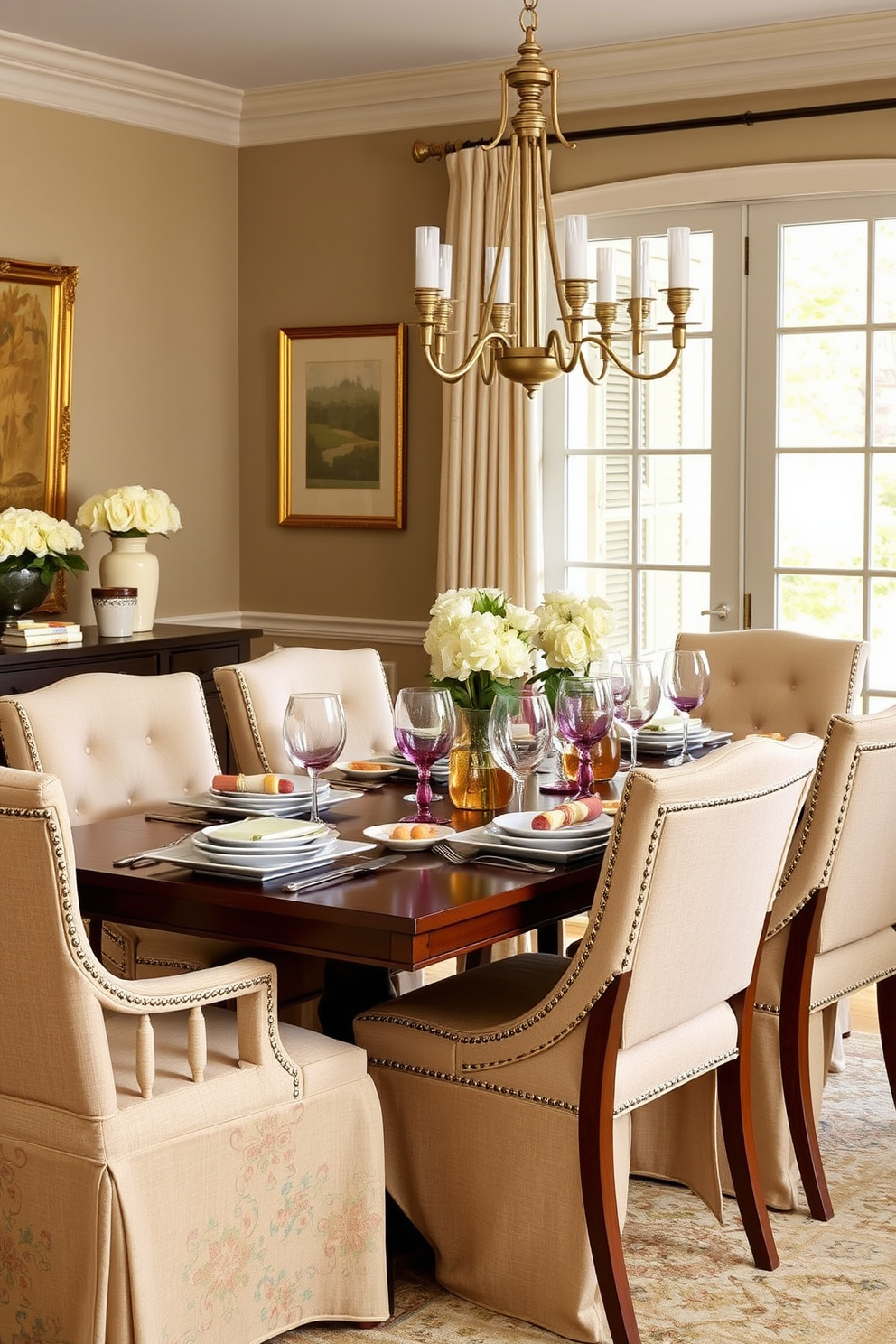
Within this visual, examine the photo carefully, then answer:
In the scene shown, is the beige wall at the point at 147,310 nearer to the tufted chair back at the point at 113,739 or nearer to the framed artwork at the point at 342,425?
the framed artwork at the point at 342,425

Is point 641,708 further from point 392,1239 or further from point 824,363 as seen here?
point 824,363

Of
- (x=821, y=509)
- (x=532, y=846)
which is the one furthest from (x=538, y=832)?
(x=821, y=509)

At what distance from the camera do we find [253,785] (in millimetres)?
3088

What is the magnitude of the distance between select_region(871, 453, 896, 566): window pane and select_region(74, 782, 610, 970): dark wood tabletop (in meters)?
2.54

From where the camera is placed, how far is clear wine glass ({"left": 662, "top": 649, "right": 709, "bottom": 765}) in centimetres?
356

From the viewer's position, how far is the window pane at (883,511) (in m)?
4.93

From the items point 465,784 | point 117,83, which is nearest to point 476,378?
point 117,83

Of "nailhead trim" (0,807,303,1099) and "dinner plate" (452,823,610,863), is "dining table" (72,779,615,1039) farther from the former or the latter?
"nailhead trim" (0,807,303,1099)

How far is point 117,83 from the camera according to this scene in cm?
532

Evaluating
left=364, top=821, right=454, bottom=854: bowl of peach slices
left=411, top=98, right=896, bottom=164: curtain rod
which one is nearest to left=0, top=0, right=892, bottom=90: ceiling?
left=411, top=98, right=896, bottom=164: curtain rod

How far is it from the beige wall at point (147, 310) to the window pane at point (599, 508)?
4.58ft

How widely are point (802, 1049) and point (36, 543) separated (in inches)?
107

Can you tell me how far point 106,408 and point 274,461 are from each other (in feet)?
2.44

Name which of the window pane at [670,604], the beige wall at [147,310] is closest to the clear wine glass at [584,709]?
the window pane at [670,604]
